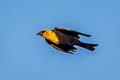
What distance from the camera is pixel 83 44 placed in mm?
30172

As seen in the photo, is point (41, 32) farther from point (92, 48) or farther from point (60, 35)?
point (92, 48)

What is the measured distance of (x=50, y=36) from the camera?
2955 centimetres

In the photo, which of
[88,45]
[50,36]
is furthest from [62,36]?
[88,45]

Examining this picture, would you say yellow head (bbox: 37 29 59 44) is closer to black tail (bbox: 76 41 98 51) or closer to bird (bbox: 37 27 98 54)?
bird (bbox: 37 27 98 54)

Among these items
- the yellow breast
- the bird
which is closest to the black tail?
the bird

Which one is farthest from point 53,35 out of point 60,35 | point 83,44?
point 83,44

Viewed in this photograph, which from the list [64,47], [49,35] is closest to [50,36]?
→ [49,35]

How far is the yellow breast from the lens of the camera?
96.3 ft

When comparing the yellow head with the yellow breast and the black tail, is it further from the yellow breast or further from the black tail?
the black tail

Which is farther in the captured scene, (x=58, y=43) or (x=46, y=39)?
(x=46, y=39)

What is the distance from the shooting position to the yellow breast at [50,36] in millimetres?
29344

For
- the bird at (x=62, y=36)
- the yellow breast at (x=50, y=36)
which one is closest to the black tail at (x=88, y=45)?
the bird at (x=62, y=36)

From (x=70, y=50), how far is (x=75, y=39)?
5.26 feet

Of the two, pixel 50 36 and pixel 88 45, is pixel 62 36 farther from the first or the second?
pixel 88 45
